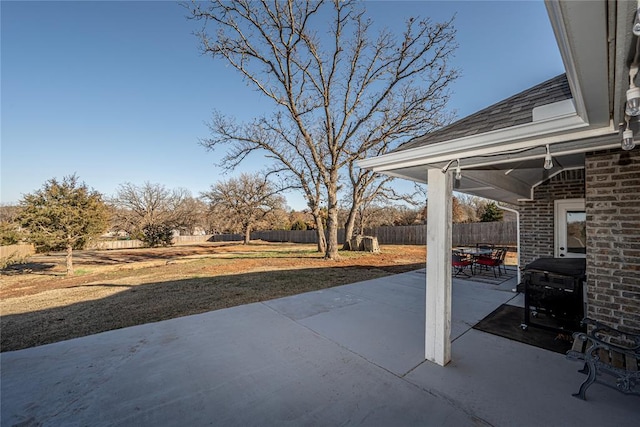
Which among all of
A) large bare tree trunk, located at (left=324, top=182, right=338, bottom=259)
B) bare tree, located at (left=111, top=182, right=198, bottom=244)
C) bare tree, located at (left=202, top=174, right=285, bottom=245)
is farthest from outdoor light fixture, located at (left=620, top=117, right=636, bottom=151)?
bare tree, located at (left=111, top=182, right=198, bottom=244)

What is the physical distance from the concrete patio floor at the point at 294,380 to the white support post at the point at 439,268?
0.27 m

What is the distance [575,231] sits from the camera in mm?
5406

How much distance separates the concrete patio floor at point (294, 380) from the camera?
2.20 metres

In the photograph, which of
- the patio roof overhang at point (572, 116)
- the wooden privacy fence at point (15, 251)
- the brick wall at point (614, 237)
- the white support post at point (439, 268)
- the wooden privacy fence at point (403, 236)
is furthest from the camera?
the wooden privacy fence at point (403, 236)

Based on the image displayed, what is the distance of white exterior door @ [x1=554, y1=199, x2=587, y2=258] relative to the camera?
5.27 m

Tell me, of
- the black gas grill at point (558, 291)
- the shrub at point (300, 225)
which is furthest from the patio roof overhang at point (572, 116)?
the shrub at point (300, 225)

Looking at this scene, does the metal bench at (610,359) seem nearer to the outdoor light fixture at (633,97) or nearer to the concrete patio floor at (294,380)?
the concrete patio floor at (294,380)

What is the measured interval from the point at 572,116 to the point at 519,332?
11.0 ft

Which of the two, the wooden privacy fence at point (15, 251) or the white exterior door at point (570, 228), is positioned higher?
the white exterior door at point (570, 228)

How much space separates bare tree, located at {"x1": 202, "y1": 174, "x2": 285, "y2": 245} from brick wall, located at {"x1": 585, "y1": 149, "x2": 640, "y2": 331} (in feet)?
83.8

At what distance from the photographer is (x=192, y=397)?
96.6 inches

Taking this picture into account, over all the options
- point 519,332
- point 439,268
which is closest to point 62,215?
point 439,268

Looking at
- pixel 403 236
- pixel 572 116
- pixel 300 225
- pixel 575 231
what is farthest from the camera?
pixel 300 225

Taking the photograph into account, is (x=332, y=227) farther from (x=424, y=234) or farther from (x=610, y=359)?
(x=424, y=234)
